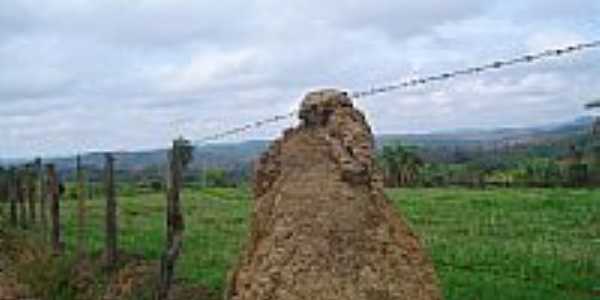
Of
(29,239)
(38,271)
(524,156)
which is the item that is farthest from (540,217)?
(524,156)

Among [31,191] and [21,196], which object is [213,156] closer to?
[21,196]

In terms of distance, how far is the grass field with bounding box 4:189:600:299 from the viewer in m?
14.4

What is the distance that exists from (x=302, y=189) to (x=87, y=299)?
31.3ft

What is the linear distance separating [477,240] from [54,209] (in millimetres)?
8730

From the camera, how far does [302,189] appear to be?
23.0 ft

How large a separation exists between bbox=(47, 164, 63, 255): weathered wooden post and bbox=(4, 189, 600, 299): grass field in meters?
0.70

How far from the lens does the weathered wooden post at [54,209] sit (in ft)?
71.9

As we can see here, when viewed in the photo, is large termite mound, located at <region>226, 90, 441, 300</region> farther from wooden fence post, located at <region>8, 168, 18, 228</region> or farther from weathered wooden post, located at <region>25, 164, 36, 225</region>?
wooden fence post, located at <region>8, 168, 18, 228</region>

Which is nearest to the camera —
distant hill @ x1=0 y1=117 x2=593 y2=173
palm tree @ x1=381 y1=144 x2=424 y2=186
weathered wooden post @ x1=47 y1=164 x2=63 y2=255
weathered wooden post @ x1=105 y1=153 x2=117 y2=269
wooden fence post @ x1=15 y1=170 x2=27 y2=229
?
weathered wooden post @ x1=105 y1=153 x2=117 y2=269

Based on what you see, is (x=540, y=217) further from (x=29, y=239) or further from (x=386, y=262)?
(x=386, y=262)

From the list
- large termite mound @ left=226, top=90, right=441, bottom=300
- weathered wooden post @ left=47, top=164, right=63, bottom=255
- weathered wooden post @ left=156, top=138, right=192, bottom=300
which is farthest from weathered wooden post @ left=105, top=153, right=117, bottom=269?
large termite mound @ left=226, top=90, right=441, bottom=300

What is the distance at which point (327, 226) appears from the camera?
6.70 meters

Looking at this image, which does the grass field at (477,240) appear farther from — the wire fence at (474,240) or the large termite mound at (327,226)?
the large termite mound at (327,226)

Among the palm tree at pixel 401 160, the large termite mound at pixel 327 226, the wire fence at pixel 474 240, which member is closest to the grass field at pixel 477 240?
the wire fence at pixel 474 240
